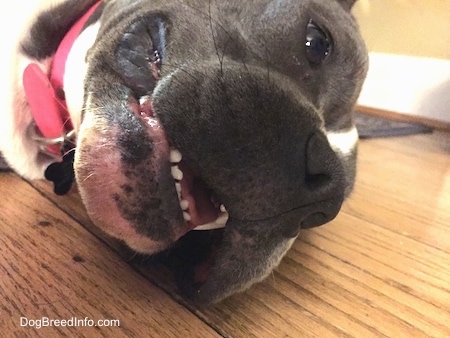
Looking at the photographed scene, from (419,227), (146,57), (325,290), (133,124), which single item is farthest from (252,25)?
(419,227)

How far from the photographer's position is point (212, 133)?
0.81m

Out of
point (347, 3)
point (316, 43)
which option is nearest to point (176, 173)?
point (316, 43)

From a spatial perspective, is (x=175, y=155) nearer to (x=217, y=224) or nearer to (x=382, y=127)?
(x=217, y=224)

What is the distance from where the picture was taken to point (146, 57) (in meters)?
0.93

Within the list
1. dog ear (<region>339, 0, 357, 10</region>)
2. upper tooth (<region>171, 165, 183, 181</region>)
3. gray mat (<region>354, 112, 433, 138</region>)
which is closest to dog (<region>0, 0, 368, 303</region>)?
upper tooth (<region>171, 165, 183, 181</region>)

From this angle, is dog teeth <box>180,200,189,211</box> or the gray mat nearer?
dog teeth <box>180,200,189,211</box>

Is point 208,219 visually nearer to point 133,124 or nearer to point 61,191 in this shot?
point 133,124

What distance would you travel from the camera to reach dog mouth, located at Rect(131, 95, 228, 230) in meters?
0.86

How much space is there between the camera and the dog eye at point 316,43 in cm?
109

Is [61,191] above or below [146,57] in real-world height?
below

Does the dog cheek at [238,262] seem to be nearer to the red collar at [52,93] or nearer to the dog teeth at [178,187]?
the dog teeth at [178,187]

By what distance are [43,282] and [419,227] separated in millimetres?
1016

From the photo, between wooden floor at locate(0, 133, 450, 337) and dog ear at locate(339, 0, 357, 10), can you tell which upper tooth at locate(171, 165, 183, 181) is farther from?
dog ear at locate(339, 0, 357, 10)

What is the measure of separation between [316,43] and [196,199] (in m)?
0.43
